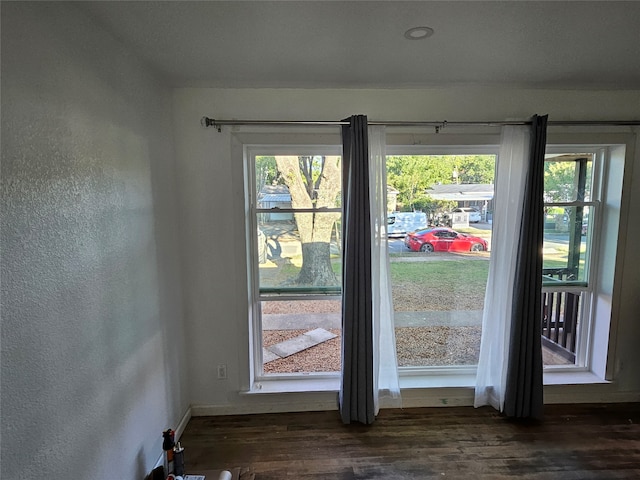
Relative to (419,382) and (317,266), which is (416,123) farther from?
(419,382)

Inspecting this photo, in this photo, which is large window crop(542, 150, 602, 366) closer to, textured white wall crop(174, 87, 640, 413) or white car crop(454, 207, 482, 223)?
textured white wall crop(174, 87, 640, 413)

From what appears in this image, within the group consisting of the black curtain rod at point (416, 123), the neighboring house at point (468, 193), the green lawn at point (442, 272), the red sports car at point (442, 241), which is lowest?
the green lawn at point (442, 272)

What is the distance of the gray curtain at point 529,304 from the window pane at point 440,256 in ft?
0.97

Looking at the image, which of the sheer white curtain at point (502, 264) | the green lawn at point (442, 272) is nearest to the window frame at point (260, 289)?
the green lawn at point (442, 272)

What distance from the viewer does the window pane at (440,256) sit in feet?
7.57

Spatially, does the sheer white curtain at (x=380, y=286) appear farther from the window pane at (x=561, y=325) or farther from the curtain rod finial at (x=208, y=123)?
the window pane at (x=561, y=325)

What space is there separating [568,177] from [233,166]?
2377mm

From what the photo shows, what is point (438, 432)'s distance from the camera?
83.3 inches

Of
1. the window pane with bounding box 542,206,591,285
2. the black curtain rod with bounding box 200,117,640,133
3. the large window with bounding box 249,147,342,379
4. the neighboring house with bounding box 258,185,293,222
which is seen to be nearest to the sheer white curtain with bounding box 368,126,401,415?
the black curtain rod with bounding box 200,117,640,133

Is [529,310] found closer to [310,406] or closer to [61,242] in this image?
[310,406]

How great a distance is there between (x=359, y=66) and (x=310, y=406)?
88.8 inches

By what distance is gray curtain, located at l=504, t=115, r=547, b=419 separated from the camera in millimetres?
2027

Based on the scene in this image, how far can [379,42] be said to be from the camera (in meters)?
1.51

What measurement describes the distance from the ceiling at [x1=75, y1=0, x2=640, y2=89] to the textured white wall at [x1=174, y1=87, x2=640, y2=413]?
0.09 meters
